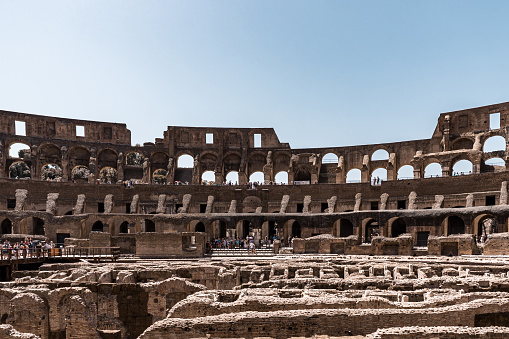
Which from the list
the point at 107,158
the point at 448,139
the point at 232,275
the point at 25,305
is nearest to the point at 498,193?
the point at 448,139

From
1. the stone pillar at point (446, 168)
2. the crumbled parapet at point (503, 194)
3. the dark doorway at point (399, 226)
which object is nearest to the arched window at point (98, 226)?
the dark doorway at point (399, 226)

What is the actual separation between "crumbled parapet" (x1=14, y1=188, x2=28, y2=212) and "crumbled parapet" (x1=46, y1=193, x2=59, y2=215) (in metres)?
1.88

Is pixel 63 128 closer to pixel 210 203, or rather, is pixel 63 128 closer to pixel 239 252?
pixel 210 203

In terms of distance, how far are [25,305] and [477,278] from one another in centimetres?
1529

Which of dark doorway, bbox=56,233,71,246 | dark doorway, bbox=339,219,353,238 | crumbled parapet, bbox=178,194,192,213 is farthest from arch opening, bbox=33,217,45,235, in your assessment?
dark doorway, bbox=339,219,353,238

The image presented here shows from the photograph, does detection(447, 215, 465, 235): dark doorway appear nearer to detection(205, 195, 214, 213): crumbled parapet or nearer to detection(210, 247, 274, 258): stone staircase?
detection(210, 247, 274, 258): stone staircase

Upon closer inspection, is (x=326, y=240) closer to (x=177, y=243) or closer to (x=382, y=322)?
(x=177, y=243)

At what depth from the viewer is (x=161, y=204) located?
122ft

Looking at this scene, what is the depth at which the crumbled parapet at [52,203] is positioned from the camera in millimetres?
34103

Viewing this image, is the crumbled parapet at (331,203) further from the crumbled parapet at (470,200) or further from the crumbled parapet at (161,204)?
the crumbled parapet at (161,204)

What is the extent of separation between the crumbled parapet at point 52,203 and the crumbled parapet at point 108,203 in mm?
4063

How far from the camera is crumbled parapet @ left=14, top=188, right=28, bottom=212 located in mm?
33938

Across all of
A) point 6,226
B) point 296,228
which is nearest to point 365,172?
point 296,228

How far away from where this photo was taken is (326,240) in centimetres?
2889
